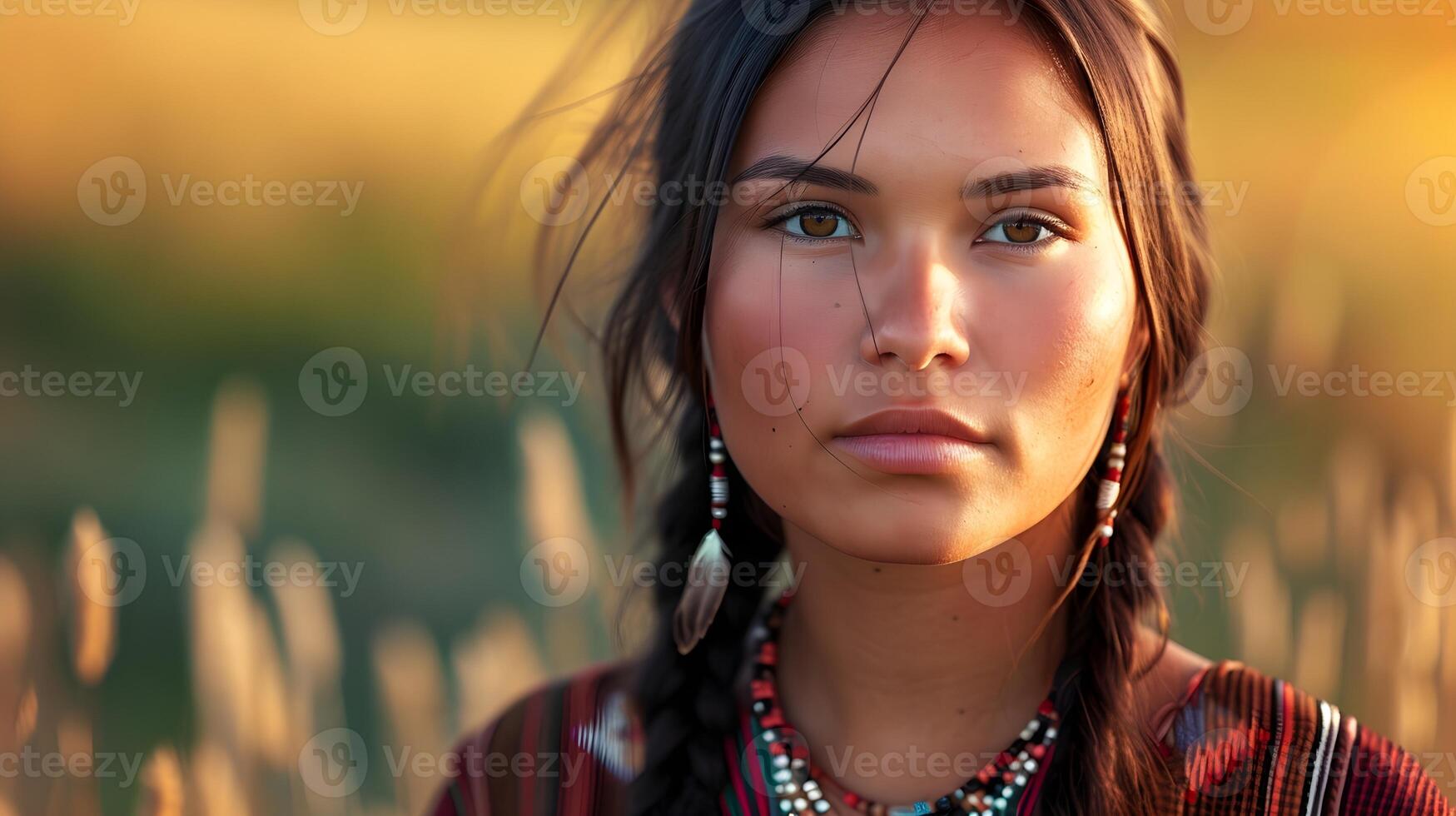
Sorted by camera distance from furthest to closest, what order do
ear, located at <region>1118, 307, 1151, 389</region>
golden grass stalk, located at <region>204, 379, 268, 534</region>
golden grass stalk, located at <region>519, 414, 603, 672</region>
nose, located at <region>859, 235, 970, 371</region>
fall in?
golden grass stalk, located at <region>519, 414, 603, 672</region> → golden grass stalk, located at <region>204, 379, 268, 534</region> → ear, located at <region>1118, 307, 1151, 389</region> → nose, located at <region>859, 235, 970, 371</region>

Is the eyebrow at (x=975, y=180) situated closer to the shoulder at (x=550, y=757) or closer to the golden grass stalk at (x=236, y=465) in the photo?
the shoulder at (x=550, y=757)

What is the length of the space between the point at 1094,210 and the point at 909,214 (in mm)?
245

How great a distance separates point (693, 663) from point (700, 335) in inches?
20.8

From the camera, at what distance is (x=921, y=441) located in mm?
1523

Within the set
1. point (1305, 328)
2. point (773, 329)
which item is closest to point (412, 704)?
point (773, 329)

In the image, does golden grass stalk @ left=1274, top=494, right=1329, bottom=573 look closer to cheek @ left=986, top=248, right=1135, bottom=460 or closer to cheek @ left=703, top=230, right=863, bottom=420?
cheek @ left=986, top=248, right=1135, bottom=460

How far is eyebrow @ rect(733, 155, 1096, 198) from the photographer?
1.53 metres

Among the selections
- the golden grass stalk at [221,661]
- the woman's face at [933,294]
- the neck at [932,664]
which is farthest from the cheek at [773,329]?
the golden grass stalk at [221,661]

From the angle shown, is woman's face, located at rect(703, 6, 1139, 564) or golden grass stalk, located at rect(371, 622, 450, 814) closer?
woman's face, located at rect(703, 6, 1139, 564)

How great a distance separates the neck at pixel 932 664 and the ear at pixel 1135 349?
0.69 feet

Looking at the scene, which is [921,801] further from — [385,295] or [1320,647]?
[385,295]

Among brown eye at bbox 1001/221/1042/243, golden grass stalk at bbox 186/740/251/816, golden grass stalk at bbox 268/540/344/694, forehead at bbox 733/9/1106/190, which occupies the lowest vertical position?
golden grass stalk at bbox 186/740/251/816

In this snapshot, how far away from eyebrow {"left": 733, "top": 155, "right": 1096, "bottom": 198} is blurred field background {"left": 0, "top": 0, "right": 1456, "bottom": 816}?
125 centimetres

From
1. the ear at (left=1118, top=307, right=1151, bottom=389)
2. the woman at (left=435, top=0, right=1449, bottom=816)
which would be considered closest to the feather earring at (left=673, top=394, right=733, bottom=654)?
the woman at (left=435, top=0, right=1449, bottom=816)
